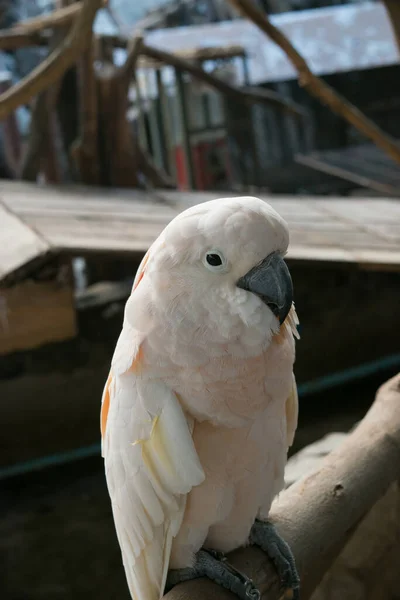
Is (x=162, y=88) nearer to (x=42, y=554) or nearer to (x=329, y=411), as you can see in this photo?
(x=329, y=411)

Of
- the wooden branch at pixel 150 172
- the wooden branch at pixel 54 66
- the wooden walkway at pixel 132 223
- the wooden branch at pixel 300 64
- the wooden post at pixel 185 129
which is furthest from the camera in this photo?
the wooden post at pixel 185 129

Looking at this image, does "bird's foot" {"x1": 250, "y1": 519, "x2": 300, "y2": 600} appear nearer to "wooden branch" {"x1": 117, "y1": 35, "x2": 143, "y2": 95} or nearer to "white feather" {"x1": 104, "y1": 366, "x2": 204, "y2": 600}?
"white feather" {"x1": 104, "y1": 366, "x2": 204, "y2": 600}

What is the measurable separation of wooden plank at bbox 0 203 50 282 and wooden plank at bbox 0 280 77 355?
610 mm

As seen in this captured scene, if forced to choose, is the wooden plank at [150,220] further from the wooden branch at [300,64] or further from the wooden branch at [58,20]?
the wooden branch at [58,20]

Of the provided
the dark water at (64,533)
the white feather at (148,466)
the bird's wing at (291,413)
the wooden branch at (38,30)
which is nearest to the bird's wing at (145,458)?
the white feather at (148,466)

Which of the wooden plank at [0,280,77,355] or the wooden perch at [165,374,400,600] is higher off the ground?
the wooden perch at [165,374,400,600]

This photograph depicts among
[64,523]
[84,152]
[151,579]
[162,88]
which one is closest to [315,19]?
[162,88]

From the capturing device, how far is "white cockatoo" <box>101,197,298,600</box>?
0.89m

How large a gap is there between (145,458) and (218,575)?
27 cm

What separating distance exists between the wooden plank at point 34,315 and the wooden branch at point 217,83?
1.59 meters

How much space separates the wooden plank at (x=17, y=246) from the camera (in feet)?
6.12

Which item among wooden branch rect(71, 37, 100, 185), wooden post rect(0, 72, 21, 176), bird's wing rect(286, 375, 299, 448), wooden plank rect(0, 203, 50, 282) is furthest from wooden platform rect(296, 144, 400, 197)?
bird's wing rect(286, 375, 299, 448)

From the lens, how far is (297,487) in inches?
54.9

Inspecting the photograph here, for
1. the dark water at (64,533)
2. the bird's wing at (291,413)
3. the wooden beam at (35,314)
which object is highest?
the bird's wing at (291,413)
